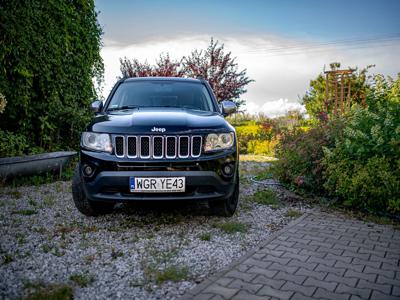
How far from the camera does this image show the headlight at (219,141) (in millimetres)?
4238

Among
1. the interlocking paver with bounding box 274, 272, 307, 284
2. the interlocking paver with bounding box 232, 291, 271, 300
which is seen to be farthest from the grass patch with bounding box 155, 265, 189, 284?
the interlocking paver with bounding box 274, 272, 307, 284

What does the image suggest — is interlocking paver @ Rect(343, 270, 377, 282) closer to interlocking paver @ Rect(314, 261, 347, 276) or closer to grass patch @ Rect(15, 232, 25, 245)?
interlocking paver @ Rect(314, 261, 347, 276)

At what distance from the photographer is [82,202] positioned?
184 inches

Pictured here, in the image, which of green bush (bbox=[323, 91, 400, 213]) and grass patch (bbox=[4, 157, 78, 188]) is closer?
green bush (bbox=[323, 91, 400, 213])

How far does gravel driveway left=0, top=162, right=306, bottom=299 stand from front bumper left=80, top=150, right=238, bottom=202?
0.46 meters

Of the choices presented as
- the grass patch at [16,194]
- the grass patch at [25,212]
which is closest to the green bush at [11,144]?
the grass patch at [16,194]

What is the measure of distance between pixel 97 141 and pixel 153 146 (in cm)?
68

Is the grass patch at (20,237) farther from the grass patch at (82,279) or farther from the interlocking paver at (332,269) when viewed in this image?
the interlocking paver at (332,269)

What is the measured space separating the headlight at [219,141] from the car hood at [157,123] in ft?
0.23

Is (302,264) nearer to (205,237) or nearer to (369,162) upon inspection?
(205,237)

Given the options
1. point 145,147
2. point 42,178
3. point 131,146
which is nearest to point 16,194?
point 42,178

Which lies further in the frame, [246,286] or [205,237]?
[205,237]

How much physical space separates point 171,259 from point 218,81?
15.9m

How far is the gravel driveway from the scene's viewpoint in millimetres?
2965
